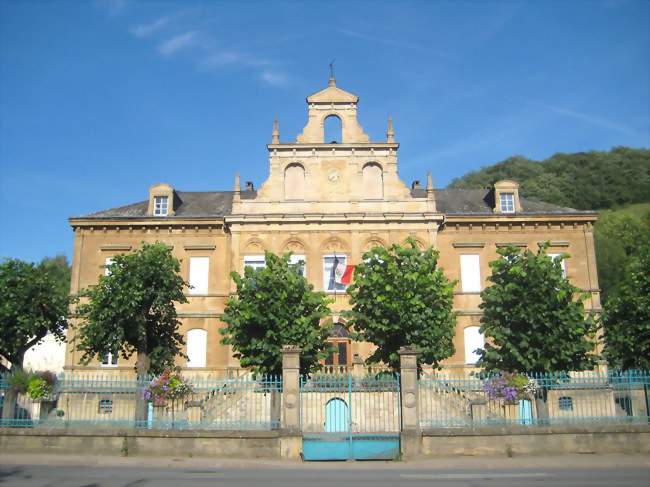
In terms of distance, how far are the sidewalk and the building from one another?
1414 centimetres

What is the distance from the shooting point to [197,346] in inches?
1241

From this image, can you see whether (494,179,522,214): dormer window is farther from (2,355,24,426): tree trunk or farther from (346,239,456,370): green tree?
(2,355,24,426): tree trunk

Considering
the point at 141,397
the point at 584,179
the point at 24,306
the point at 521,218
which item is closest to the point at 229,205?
the point at 24,306

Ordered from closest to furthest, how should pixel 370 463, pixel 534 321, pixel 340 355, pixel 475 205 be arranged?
pixel 370 463
pixel 534 321
pixel 340 355
pixel 475 205

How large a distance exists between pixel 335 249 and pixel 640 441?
1754 centimetres

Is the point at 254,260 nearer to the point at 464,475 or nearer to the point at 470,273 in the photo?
the point at 470,273

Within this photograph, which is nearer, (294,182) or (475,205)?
(294,182)

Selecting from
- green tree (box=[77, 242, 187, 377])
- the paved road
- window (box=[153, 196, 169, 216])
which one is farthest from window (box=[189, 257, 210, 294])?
the paved road

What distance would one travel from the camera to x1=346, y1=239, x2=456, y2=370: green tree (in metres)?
24.2

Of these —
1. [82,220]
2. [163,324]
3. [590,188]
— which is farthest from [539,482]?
[590,188]

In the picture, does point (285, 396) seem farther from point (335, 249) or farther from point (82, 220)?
point (82, 220)

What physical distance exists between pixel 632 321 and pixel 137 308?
63.1 feet

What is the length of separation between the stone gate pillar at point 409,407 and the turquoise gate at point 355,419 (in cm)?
29

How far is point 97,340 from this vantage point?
24.5 metres
